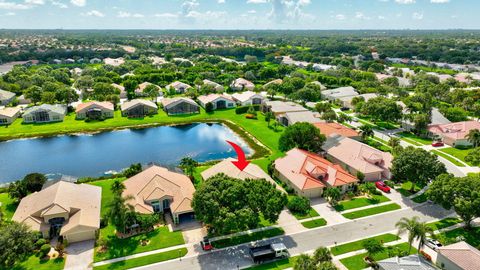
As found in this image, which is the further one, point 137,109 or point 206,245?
point 137,109

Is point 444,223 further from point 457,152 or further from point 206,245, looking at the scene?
point 457,152

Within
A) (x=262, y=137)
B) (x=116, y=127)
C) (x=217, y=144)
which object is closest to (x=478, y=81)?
(x=262, y=137)

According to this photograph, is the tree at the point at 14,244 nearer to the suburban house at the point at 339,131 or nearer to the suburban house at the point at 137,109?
the suburban house at the point at 339,131

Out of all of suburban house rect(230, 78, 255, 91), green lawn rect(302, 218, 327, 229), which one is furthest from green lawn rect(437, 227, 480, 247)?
suburban house rect(230, 78, 255, 91)

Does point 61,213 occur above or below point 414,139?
above

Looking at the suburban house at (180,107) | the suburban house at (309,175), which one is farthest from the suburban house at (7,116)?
the suburban house at (309,175)

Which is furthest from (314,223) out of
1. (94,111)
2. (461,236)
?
(94,111)

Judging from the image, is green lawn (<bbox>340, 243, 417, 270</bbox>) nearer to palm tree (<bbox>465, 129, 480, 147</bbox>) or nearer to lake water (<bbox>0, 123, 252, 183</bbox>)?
lake water (<bbox>0, 123, 252, 183</bbox>)
